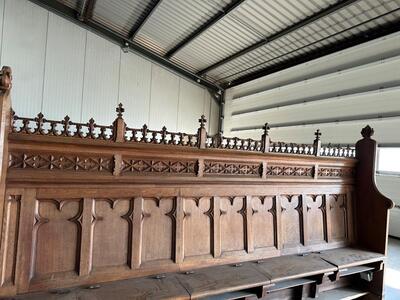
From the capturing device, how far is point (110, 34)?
7.62m

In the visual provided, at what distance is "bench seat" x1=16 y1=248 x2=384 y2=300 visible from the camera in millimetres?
1506

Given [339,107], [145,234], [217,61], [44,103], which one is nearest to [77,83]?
[44,103]

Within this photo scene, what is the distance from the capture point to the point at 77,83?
7.17 metres

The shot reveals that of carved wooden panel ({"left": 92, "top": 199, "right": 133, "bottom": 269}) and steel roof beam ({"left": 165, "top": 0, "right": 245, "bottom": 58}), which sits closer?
carved wooden panel ({"left": 92, "top": 199, "right": 133, "bottom": 269})

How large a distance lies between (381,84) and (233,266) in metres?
4.32

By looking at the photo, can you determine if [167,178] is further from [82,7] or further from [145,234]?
[82,7]

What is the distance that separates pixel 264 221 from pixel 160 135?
39.4 inches

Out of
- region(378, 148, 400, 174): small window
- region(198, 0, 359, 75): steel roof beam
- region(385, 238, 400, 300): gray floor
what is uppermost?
region(198, 0, 359, 75): steel roof beam

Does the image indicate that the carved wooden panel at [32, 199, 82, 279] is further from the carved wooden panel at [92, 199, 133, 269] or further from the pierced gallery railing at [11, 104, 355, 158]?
the pierced gallery railing at [11, 104, 355, 158]

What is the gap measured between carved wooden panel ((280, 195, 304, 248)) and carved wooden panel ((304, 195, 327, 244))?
0.27 ft

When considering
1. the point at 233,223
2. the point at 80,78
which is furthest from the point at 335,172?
the point at 80,78

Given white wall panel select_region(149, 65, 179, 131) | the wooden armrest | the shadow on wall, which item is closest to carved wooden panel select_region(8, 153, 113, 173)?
the wooden armrest

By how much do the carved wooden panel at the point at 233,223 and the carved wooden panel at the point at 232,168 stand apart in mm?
183

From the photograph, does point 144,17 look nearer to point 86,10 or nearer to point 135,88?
point 86,10
